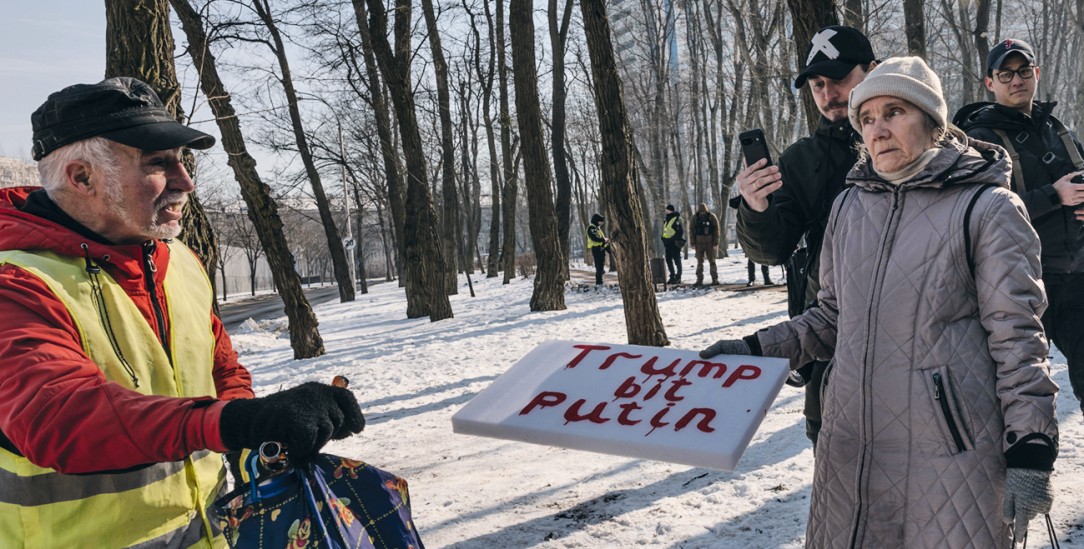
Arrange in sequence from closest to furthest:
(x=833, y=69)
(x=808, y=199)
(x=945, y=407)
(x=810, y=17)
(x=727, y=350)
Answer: (x=945, y=407), (x=727, y=350), (x=833, y=69), (x=808, y=199), (x=810, y=17)

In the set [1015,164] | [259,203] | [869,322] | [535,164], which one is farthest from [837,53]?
[535,164]

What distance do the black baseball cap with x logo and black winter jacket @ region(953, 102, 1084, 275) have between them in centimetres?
120

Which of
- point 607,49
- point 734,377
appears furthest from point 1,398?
point 607,49

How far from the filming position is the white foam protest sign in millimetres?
2109

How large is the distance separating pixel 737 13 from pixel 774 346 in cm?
2196

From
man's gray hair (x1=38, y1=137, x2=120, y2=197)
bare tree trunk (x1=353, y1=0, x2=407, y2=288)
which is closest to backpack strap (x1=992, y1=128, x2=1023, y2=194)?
man's gray hair (x1=38, y1=137, x2=120, y2=197)

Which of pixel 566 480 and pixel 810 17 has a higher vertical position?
pixel 810 17

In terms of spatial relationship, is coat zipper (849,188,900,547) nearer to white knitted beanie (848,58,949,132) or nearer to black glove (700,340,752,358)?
white knitted beanie (848,58,949,132)

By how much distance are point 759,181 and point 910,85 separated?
0.66 meters

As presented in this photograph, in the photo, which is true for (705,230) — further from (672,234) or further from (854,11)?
(854,11)

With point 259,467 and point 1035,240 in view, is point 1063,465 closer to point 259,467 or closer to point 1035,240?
point 1035,240

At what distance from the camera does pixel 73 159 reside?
1739 mm

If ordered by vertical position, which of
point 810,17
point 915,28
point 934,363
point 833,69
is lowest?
point 934,363

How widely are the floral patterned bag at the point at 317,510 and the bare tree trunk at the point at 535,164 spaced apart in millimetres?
11402
